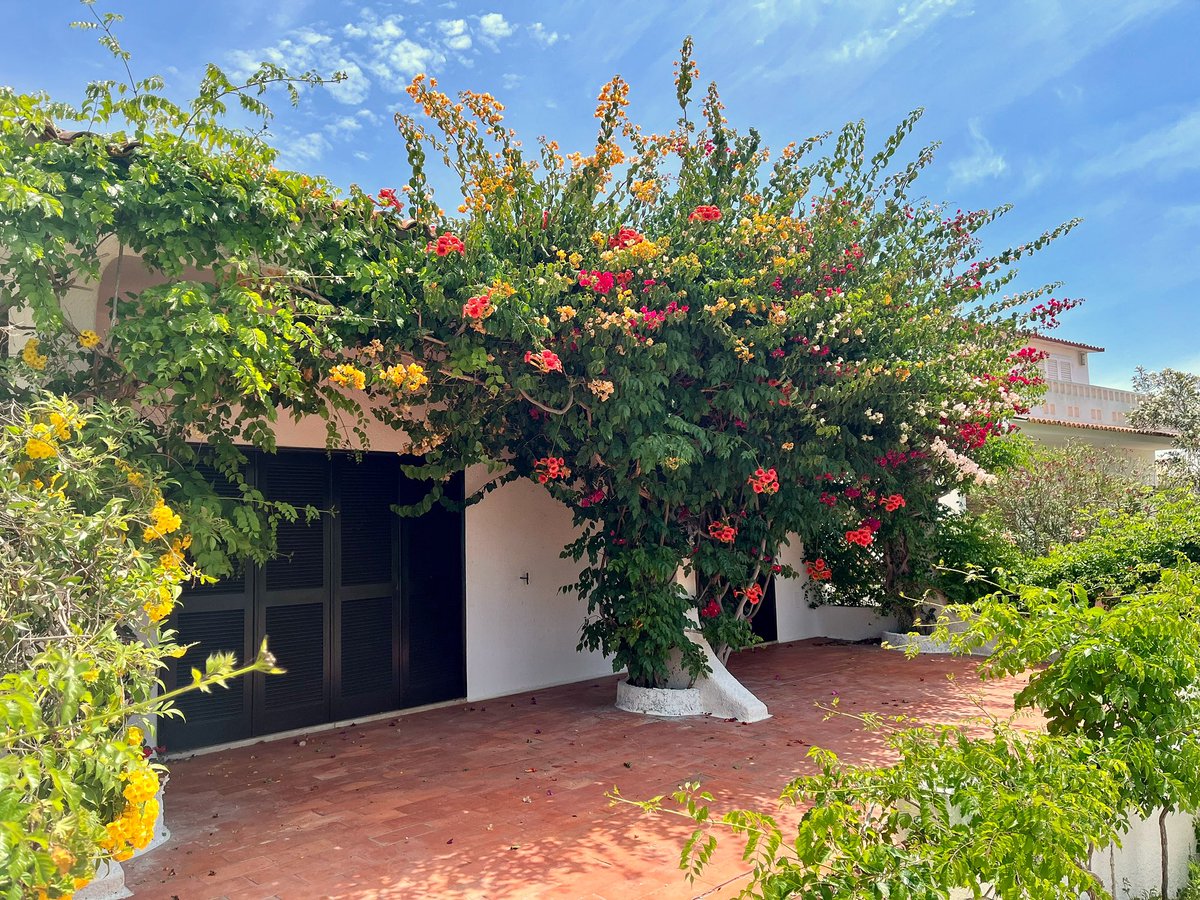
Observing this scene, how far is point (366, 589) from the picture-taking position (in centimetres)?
746

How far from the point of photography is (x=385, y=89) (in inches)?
249

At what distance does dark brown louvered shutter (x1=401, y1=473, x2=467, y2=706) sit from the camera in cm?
775

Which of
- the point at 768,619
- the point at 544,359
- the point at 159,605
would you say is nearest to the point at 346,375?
the point at 544,359

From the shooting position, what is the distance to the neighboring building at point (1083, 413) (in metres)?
17.5

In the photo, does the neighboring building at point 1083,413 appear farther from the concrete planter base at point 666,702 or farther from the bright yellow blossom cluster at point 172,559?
the bright yellow blossom cluster at point 172,559

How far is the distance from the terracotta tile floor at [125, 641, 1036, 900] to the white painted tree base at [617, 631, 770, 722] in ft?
0.66

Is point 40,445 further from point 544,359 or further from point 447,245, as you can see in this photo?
point 544,359

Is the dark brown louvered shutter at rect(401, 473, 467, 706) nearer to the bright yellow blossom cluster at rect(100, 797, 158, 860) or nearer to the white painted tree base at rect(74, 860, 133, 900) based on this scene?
the white painted tree base at rect(74, 860, 133, 900)

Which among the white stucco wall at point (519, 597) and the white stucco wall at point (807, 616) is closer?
the white stucco wall at point (519, 597)

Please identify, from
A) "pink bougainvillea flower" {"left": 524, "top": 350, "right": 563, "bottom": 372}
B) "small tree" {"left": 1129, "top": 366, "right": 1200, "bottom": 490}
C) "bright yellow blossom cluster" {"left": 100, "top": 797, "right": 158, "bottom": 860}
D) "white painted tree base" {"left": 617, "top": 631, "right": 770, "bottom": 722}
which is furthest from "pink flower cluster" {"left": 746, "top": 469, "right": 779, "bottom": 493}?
"small tree" {"left": 1129, "top": 366, "right": 1200, "bottom": 490}

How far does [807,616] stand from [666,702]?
6150 millimetres

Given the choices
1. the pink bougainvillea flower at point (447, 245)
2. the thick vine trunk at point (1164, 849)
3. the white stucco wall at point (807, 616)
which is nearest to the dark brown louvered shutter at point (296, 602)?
the pink bougainvillea flower at point (447, 245)

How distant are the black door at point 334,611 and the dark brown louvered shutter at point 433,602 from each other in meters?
0.01

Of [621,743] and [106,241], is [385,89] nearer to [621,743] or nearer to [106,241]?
[106,241]
